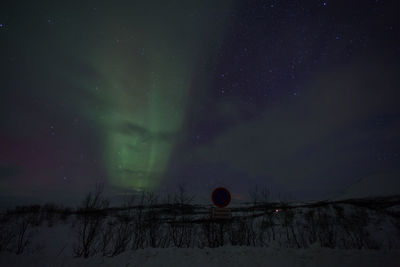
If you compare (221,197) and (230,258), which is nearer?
(230,258)

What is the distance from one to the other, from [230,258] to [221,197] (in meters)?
2.55

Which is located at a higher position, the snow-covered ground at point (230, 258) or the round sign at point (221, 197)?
the round sign at point (221, 197)

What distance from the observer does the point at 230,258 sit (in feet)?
15.7

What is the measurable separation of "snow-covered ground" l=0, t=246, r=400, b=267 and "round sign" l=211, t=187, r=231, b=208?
6.75ft

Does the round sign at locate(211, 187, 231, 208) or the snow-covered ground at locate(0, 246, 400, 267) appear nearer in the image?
the snow-covered ground at locate(0, 246, 400, 267)

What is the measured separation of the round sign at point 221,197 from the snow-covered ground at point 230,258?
2.06 meters

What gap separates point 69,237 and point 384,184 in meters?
116

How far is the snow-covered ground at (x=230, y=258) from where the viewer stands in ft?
14.7

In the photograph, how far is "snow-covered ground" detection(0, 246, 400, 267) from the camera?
4.48m

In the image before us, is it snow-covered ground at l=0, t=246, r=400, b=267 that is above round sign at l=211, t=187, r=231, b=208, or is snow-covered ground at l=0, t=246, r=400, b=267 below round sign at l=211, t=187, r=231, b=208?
below

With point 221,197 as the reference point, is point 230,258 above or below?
below

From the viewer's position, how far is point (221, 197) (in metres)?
7.23

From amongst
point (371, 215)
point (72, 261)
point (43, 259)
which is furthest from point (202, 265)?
point (371, 215)

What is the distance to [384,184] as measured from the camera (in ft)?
270
